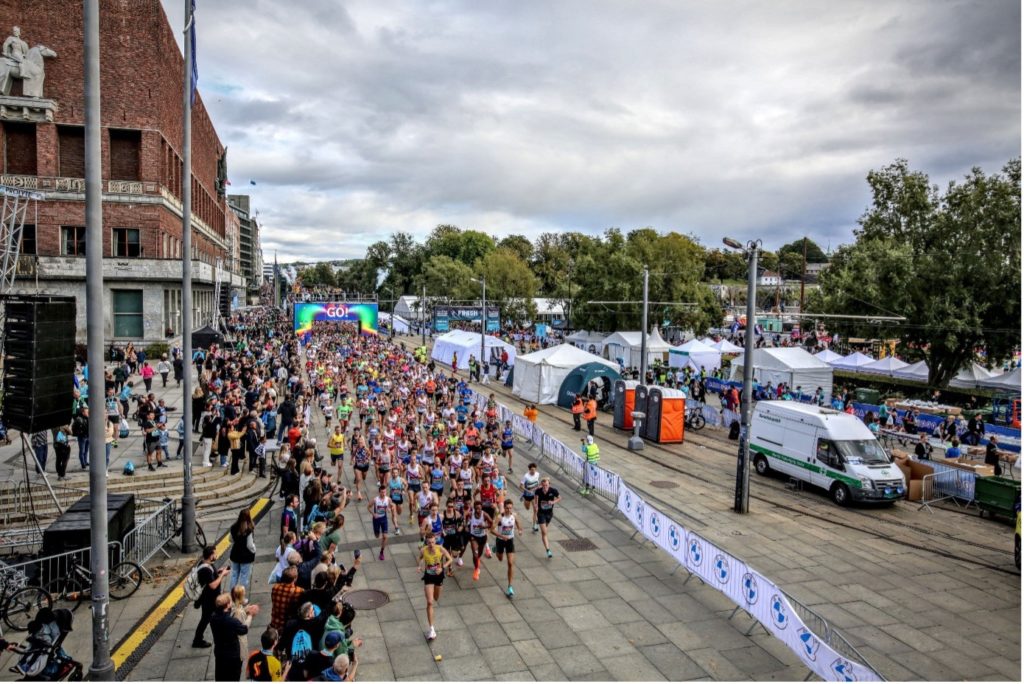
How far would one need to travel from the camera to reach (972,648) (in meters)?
9.30

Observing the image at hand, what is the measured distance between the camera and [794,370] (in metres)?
32.7

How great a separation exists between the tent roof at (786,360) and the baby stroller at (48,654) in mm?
32060

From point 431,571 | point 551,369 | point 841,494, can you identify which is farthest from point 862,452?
point 551,369

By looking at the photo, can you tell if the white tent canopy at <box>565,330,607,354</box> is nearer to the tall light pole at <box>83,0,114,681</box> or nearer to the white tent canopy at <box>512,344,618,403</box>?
the white tent canopy at <box>512,344,618,403</box>

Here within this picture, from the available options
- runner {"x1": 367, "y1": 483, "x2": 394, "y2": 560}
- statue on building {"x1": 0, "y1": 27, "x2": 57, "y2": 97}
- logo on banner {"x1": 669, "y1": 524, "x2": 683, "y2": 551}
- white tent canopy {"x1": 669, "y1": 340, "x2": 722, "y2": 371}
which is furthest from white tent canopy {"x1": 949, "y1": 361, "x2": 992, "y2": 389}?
statue on building {"x1": 0, "y1": 27, "x2": 57, "y2": 97}

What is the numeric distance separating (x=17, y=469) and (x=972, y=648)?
66.2ft

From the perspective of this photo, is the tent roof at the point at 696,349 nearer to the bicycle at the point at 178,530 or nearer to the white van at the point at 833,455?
the white van at the point at 833,455

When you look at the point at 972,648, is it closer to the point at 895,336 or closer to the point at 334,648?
the point at 334,648

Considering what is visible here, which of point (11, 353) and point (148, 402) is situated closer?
point (11, 353)

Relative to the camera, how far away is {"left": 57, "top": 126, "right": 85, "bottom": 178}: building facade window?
35.7 meters

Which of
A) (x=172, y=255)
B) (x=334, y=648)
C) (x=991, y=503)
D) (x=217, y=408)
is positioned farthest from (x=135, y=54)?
(x=991, y=503)

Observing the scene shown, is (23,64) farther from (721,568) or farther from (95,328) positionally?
(721,568)

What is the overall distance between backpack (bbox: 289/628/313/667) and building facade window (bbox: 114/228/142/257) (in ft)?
123

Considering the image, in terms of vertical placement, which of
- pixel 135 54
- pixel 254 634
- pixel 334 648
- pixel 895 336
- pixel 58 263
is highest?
pixel 135 54
